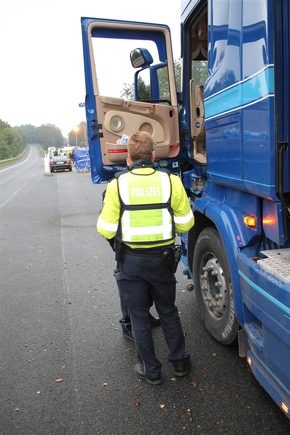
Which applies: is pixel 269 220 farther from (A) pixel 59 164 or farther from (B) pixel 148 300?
(A) pixel 59 164

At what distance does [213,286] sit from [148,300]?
69 centimetres

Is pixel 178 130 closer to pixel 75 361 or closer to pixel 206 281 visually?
pixel 206 281

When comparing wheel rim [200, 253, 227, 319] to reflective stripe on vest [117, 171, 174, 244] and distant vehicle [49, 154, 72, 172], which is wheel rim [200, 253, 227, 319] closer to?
reflective stripe on vest [117, 171, 174, 244]

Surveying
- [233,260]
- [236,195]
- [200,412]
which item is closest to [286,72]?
[236,195]

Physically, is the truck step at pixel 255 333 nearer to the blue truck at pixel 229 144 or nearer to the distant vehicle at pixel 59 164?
the blue truck at pixel 229 144

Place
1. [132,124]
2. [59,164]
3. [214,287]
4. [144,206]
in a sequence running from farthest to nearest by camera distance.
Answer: [59,164] → [132,124] → [214,287] → [144,206]

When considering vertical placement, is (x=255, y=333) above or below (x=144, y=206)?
below

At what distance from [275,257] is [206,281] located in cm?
116

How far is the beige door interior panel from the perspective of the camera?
146 inches

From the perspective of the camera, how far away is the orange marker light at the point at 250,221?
249 centimetres

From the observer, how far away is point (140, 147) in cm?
272

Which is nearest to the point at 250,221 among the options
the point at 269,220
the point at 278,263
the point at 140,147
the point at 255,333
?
the point at 269,220

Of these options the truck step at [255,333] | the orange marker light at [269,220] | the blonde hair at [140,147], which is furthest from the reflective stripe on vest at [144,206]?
the truck step at [255,333]

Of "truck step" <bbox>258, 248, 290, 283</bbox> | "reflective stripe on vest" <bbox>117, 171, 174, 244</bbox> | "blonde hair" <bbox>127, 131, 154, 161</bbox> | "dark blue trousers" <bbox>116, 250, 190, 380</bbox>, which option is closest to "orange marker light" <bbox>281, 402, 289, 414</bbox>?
"truck step" <bbox>258, 248, 290, 283</bbox>
